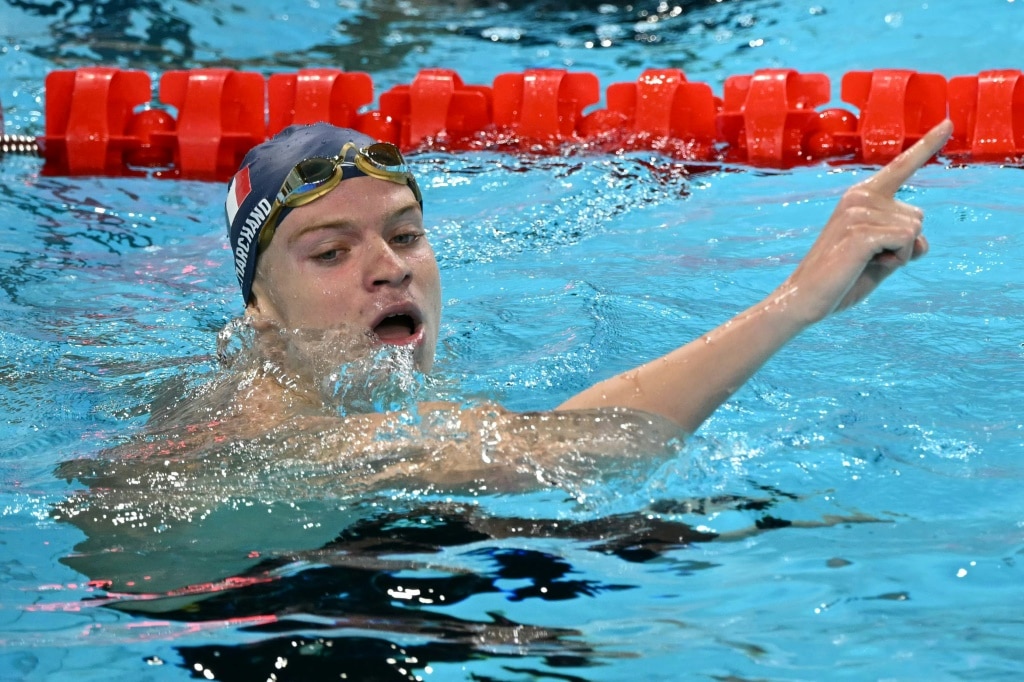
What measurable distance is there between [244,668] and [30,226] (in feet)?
13.4

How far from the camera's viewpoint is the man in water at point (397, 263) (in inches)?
90.1

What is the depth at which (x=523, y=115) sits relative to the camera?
6.44m

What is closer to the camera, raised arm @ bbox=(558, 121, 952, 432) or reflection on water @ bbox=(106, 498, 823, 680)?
reflection on water @ bbox=(106, 498, 823, 680)

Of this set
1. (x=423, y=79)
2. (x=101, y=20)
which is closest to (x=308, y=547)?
(x=423, y=79)

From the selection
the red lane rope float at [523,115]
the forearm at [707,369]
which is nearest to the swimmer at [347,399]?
the forearm at [707,369]

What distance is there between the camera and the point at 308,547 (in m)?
2.49

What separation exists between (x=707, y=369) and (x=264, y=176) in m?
1.37

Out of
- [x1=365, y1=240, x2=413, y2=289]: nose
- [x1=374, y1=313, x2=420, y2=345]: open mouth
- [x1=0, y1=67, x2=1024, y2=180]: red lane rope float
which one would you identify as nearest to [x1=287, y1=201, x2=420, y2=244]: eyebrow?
[x1=365, y1=240, x2=413, y2=289]: nose

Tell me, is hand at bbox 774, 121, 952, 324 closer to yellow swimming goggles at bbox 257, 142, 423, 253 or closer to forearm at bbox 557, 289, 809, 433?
forearm at bbox 557, 289, 809, 433

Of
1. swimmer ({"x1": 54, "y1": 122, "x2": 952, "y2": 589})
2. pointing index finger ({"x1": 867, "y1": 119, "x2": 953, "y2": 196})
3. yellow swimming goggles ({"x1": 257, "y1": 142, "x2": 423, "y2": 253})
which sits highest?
pointing index finger ({"x1": 867, "y1": 119, "x2": 953, "y2": 196})

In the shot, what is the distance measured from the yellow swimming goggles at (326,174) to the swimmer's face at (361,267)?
0.02m

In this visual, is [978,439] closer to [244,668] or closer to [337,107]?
[244,668]

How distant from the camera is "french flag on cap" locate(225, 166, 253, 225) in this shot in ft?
10.6

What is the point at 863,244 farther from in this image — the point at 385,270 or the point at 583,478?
the point at 385,270
